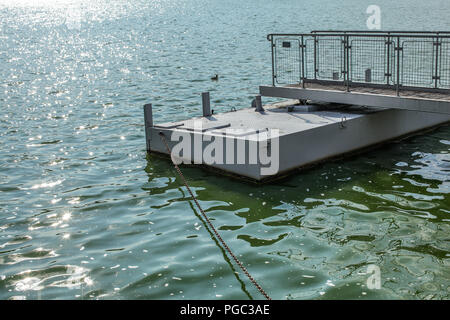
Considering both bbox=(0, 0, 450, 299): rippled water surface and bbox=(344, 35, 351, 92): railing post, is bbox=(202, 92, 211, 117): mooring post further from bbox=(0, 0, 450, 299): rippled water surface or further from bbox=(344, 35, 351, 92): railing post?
bbox=(344, 35, 351, 92): railing post

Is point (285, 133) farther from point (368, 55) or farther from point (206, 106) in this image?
point (368, 55)

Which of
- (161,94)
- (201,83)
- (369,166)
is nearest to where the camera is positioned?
(369,166)

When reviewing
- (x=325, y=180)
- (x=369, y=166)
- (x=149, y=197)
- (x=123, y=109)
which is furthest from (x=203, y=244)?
(x=123, y=109)

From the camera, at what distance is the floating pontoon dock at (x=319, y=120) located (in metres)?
11.8

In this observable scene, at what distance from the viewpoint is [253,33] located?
4769 cm

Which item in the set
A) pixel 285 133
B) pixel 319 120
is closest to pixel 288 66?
pixel 319 120

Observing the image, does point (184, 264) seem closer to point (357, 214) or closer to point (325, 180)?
point (357, 214)

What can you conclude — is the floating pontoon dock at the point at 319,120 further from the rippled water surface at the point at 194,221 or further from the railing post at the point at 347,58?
the rippled water surface at the point at 194,221

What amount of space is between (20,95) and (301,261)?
18149mm

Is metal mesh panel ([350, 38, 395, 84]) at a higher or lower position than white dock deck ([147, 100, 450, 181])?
higher

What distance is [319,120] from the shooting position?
13.0m

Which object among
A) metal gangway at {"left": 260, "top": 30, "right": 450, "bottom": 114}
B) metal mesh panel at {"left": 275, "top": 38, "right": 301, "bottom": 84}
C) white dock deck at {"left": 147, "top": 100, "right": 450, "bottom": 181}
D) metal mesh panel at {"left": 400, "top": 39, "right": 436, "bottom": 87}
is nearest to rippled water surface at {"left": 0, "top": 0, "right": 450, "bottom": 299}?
white dock deck at {"left": 147, "top": 100, "right": 450, "bottom": 181}

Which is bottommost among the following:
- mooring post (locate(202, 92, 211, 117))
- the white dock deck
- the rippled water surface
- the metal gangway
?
the rippled water surface

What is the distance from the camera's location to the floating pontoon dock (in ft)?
38.8
